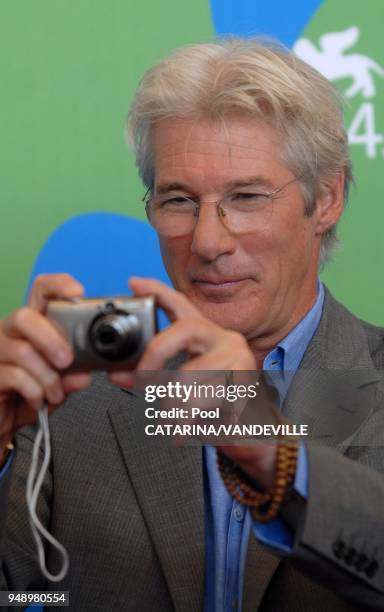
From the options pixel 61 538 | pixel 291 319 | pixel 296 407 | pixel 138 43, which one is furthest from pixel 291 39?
pixel 61 538

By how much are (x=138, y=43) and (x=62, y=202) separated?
297 mm

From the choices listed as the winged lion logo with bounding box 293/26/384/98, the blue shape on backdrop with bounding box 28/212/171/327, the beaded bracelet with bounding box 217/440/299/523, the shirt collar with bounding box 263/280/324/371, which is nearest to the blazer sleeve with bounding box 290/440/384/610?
the beaded bracelet with bounding box 217/440/299/523

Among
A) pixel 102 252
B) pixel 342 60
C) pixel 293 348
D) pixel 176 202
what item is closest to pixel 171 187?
pixel 176 202

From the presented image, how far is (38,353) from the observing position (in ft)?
3.39

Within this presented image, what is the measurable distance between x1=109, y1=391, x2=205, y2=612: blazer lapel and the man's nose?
0.71ft

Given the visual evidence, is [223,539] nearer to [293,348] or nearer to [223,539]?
[223,539]

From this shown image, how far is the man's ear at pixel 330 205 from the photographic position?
154 cm

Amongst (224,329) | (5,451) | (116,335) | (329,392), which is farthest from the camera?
(329,392)

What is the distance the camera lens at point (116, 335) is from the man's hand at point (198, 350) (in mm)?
17

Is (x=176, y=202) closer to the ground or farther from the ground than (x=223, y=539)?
farther from the ground

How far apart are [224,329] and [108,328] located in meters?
0.26

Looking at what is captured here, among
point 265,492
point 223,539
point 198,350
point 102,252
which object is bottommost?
point 223,539

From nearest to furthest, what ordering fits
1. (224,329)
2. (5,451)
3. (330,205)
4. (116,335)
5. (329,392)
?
(116,335)
(5,451)
(224,329)
(329,392)
(330,205)

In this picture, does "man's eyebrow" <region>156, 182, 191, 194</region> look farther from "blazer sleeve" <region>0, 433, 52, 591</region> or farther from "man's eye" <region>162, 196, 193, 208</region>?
"blazer sleeve" <region>0, 433, 52, 591</region>
